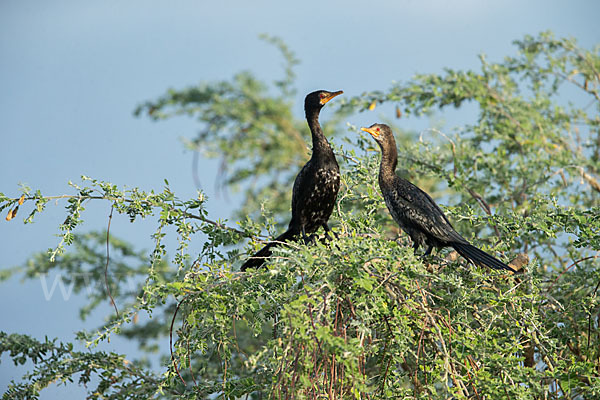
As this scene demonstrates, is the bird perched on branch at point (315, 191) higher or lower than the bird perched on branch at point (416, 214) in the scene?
higher

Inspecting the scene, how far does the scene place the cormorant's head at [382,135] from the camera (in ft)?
12.7

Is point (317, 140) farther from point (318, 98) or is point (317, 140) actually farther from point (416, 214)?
point (416, 214)

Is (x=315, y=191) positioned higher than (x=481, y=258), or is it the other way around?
(x=315, y=191)

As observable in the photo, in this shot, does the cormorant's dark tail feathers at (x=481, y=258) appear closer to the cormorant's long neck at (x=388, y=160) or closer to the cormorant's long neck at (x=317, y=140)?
the cormorant's long neck at (x=388, y=160)

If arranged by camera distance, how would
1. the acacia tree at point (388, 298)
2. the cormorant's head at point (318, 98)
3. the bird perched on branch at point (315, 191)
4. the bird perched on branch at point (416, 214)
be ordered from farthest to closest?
1. the cormorant's head at point (318, 98)
2. the bird perched on branch at point (315, 191)
3. the bird perched on branch at point (416, 214)
4. the acacia tree at point (388, 298)

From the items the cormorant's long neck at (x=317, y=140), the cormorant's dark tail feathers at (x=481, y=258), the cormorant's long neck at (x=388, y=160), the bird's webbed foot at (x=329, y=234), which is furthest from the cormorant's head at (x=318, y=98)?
the cormorant's dark tail feathers at (x=481, y=258)

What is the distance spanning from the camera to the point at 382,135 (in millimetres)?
3896

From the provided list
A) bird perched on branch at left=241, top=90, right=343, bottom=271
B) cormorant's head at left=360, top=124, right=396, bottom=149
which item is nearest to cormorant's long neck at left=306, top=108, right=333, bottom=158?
bird perched on branch at left=241, top=90, right=343, bottom=271

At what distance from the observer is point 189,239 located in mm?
3121

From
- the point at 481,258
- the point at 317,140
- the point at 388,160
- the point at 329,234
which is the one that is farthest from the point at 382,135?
the point at 329,234

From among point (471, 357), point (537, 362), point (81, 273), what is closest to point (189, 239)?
point (471, 357)

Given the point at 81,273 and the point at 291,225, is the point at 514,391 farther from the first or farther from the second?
the point at 81,273

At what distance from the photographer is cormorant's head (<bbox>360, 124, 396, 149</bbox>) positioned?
3.88 metres

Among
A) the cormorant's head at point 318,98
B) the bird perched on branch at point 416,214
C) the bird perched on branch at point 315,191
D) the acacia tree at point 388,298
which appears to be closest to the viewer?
the acacia tree at point 388,298
